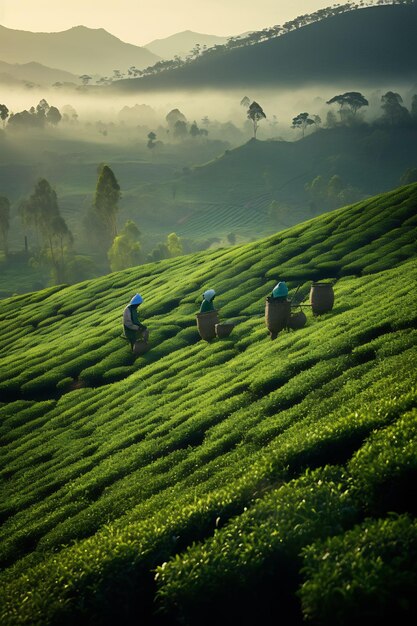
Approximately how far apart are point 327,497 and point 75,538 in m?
7.70

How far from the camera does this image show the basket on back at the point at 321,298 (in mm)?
26938

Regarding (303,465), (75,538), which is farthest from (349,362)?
(75,538)

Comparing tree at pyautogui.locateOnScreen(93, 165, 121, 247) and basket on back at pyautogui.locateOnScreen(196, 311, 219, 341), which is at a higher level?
tree at pyautogui.locateOnScreen(93, 165, 121, 247)

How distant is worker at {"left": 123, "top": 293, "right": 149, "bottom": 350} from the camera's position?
30092mm

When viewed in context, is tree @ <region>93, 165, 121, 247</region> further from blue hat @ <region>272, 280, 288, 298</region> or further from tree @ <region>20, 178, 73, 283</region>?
blue hat @ <region>272, 280, 288, 298</region>

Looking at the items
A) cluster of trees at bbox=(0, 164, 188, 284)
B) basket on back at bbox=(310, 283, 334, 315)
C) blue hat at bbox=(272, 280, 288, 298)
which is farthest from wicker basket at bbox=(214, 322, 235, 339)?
cluster of trees at bbox=(0, 164, 188, 284)

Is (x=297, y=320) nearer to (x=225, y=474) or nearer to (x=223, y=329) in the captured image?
(x=223, y=329)

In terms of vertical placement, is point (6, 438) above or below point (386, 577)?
below

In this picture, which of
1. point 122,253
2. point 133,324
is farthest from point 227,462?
Answer: point 122,253

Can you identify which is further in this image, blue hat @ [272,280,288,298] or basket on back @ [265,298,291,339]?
basket on back @ [265,298,291,339]

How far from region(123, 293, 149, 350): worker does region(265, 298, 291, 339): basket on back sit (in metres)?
7.58

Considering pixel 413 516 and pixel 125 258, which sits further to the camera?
pixel 125 258

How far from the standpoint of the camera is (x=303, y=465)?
12.5m

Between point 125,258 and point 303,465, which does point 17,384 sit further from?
point 125,258
